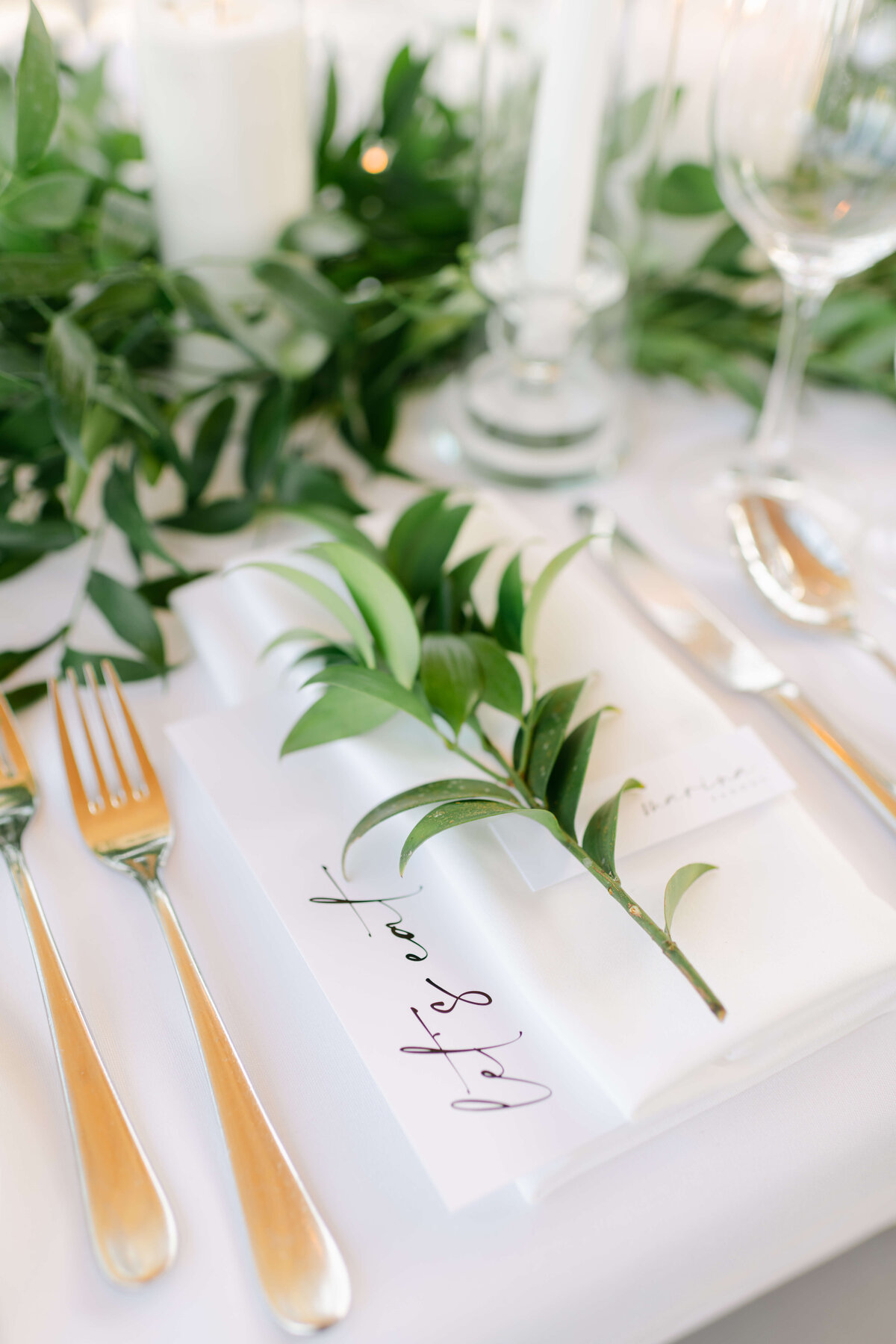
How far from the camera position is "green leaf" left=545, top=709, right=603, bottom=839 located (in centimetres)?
41

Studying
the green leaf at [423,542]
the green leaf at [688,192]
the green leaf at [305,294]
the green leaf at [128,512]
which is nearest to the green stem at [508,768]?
the green leaf at [423,542]

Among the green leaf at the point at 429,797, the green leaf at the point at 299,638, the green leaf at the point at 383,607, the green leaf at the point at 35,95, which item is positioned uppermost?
the green leaf at the point at 35,95

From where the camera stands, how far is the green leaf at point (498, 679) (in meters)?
0.44

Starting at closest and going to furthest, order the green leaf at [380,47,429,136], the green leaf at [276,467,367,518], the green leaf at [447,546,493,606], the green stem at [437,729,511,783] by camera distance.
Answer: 1. the green stem at [437,729,511,783]
2. the green leaf at [447,546,493,606]
3. the green leaf at [276,467,367,518]
4. the green leaf at [380,47,429,136]

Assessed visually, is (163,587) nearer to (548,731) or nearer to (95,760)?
(95,760)

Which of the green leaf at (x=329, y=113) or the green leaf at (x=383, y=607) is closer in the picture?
the green leaf at (x=383, y=607)

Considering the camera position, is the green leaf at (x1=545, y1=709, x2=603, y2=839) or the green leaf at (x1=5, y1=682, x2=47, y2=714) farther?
the green leaf at (x1=5, y1=682, x2=47, y2=714)

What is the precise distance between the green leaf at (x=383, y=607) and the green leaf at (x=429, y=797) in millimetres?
60

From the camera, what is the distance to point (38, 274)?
1.96 feet

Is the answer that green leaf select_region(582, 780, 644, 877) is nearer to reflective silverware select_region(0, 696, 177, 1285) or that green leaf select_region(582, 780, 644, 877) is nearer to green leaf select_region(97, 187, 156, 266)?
reflective silverware select_region(0, 696, 177, 1285)

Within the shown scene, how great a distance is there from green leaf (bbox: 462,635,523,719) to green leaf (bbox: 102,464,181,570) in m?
0.20

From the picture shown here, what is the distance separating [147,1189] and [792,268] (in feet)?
1.95

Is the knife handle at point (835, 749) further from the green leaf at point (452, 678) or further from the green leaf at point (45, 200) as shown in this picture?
the green leaf at point (45, 200)

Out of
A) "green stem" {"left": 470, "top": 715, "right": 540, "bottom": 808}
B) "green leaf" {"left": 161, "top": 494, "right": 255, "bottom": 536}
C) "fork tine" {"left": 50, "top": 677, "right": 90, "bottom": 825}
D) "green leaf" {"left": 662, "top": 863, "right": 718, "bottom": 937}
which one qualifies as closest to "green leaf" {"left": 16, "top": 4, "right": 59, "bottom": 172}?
"green leaf" {"left": 161, "top": 494, "right": 255, "bottom": 536}
